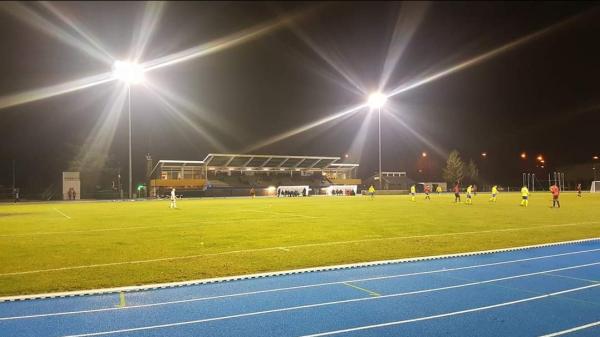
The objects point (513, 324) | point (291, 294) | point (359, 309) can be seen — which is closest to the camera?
point (513, 324)

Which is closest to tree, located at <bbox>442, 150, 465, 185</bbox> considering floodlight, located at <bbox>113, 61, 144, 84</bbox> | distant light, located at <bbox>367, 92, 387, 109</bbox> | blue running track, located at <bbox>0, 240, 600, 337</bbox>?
distant light, located at <bbox>367, 92, 387, 109</bbox>

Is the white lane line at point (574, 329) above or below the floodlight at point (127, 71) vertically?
below

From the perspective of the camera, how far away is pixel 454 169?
104 metres

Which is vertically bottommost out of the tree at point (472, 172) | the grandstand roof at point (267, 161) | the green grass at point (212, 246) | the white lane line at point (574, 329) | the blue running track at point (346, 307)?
the white lane line at point (574, 329)

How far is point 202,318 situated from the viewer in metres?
6.40

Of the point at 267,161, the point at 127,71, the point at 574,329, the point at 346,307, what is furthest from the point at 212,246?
the point at 267,161

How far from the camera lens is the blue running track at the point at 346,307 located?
19.3ft

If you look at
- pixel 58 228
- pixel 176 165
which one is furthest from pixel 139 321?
pixel 176 165

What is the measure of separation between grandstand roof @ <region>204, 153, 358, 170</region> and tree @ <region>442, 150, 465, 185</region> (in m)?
28.3

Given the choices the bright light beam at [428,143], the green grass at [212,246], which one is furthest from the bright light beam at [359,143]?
the green grass at [212,246]

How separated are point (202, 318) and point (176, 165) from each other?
76.0 metres

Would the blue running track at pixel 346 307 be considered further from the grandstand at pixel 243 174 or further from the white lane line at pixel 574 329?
the grandstand at pixel 243 174

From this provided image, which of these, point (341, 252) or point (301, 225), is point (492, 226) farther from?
point (341, 252)

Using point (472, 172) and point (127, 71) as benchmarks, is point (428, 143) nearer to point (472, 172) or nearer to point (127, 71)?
point (472, 172)
